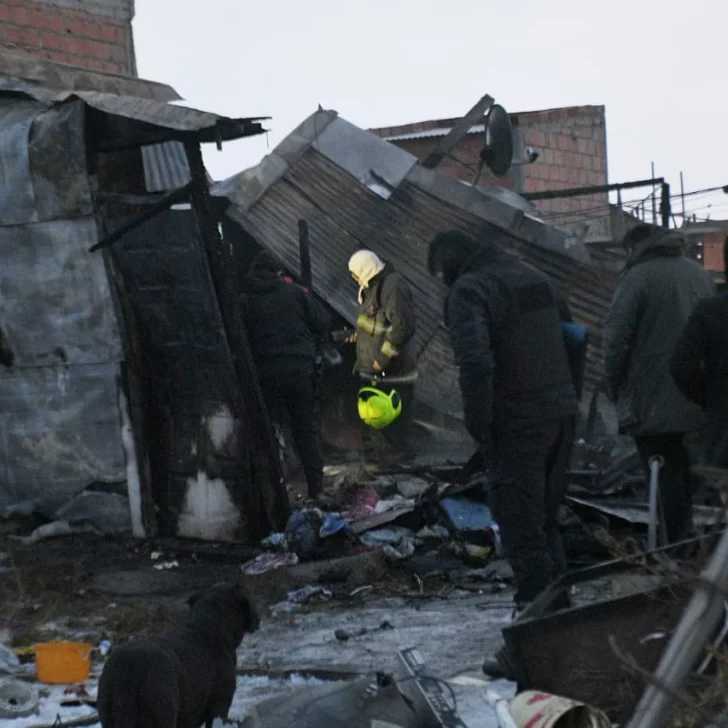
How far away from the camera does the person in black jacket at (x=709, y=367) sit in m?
5.55

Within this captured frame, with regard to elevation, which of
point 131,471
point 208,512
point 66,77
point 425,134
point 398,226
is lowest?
point 208,512

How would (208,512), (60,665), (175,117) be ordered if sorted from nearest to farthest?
(60,665)
(175,117)
(208,512)

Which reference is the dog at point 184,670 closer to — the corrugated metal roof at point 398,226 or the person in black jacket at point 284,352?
the person in black jacket at point 284,352

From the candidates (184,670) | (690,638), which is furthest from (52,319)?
(690,638)

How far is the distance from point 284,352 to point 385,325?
1.75 meters

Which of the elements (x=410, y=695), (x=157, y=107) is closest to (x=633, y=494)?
(x=157, y=107)

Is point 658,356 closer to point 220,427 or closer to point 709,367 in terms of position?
point 709,367

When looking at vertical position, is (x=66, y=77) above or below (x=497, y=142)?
above

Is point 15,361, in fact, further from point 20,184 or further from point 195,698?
point 195,698

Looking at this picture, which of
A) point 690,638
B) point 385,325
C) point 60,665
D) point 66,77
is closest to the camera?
point 690,638

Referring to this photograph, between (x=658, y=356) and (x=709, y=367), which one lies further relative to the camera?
(x=658, y=356)

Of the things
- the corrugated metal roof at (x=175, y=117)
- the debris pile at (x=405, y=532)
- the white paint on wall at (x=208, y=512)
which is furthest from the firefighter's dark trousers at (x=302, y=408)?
the corrugated metal roof at (x=175, y=117)

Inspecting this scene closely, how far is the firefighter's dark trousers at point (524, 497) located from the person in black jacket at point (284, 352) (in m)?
3.74

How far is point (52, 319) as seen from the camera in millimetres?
8492
